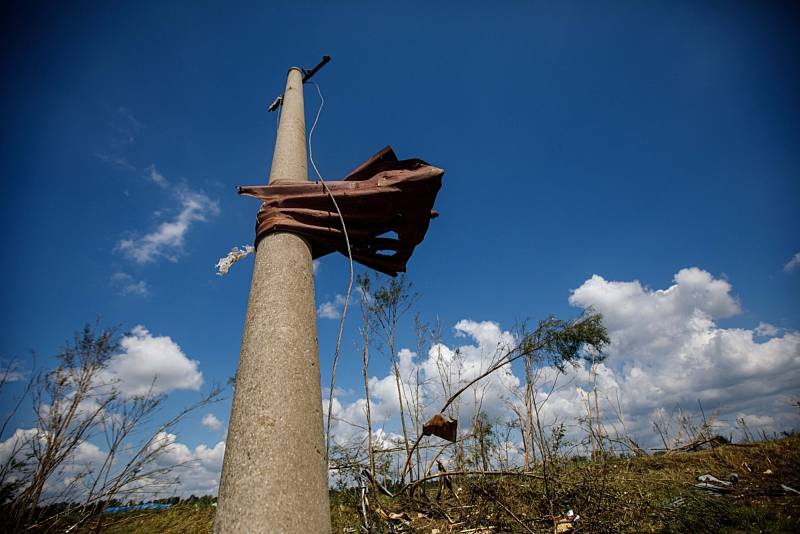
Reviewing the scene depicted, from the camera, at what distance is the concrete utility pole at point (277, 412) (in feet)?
4.09

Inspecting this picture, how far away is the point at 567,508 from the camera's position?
11.5ft

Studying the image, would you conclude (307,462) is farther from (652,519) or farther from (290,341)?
(652,519)

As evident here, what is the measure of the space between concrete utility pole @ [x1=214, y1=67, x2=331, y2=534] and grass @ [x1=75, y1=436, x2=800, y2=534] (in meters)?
1.97

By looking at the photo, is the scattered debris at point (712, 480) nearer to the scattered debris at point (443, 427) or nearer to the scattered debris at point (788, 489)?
the scattered debris at point (788, 489)

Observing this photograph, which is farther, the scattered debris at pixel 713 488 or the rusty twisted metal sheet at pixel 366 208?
the scattered debris at pixel 713 488

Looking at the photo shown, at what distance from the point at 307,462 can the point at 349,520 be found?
277cm

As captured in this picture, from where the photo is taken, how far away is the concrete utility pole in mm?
1246

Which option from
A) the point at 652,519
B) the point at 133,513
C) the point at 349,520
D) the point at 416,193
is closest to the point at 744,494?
the point at 652,519

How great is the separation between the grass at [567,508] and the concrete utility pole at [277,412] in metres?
1.97

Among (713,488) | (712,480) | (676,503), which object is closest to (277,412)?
(676,503)

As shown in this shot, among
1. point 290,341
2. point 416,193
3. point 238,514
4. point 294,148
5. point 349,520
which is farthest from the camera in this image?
point 349,520

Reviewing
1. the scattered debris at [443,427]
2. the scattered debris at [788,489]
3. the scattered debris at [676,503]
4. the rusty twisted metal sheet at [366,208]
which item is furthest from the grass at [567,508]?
the rusty twisted metal sheet at [366,208]

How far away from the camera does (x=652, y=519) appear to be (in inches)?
126

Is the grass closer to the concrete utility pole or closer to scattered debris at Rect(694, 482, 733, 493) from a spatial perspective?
scattered debris at Rect(694, 482, 733, 493)
